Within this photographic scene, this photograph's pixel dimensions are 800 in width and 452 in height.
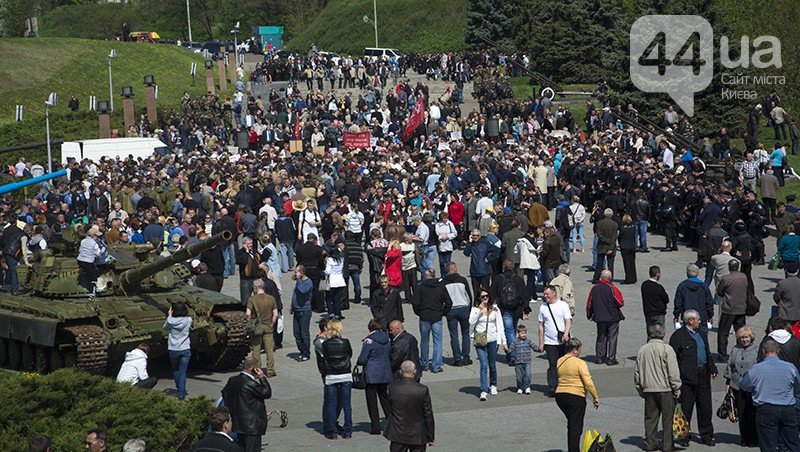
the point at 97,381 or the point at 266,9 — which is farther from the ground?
the point at 266,9

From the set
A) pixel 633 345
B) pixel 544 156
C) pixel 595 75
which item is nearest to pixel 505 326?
pixel 633 345

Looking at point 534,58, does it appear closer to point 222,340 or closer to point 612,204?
point 612,204

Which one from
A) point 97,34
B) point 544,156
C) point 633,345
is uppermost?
point 97,34

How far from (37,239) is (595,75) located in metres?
36.5

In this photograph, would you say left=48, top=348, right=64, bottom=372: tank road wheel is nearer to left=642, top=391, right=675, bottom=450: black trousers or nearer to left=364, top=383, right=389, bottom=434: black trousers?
left=364, top=383, right=389, bottom=434: black trousers

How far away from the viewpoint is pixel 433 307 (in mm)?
20531

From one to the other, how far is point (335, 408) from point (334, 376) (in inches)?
16.8

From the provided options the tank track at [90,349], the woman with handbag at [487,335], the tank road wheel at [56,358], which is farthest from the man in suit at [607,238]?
the tank road wheel at [56,358]

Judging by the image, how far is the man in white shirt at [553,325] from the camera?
61.3ft

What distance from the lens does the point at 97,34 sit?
348 feet

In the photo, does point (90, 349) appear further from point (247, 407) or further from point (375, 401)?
point (247, 407)

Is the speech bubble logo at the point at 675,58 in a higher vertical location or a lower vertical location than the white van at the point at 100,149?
higher

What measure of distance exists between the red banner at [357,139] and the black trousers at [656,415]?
86.1 feet

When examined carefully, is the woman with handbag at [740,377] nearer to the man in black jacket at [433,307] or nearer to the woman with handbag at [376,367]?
the woman with handbag at [376,367]
